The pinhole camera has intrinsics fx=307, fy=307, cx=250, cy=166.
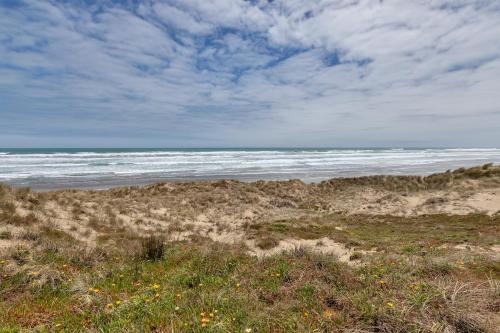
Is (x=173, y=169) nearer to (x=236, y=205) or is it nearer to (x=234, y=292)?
(x=236, y=205)

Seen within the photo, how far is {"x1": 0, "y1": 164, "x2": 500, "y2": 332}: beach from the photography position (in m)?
4.23

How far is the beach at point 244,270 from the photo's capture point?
4230mm

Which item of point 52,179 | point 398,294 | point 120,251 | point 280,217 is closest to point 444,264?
point 398,294

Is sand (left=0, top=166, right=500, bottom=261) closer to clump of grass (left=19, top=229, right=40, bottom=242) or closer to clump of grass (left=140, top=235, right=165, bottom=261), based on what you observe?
clump of grass (left=19, top=229, right=40, bottom=242)

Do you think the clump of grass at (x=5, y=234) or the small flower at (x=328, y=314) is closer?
the small flower at (x=328, y=314)

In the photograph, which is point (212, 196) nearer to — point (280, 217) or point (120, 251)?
point (280, 217)

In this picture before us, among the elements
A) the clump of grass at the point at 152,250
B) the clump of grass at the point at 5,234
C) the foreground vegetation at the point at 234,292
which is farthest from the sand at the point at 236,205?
the clump of grass at the point at 152,250

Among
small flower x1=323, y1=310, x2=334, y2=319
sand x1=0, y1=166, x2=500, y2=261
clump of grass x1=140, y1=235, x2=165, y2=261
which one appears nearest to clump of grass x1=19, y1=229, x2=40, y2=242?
sand x1=0, y1=166, x2=500, y2=261

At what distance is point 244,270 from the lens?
6.31 metres

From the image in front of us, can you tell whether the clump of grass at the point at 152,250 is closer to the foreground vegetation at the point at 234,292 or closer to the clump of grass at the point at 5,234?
the foreground vegetation at the point at 234,292

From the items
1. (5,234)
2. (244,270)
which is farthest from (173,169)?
(244,270)

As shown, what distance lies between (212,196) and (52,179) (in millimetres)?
20700

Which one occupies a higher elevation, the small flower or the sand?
the small flower

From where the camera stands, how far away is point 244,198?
22.2 m
